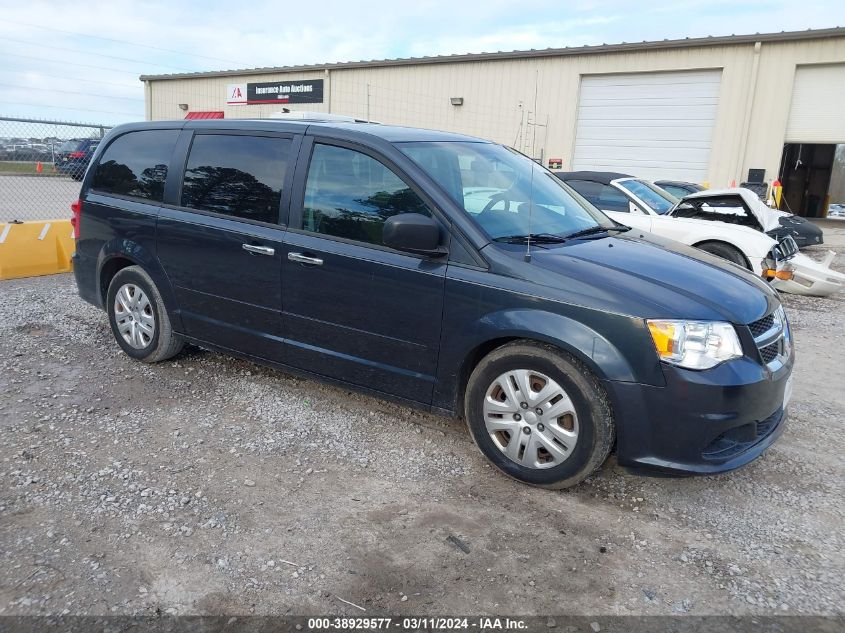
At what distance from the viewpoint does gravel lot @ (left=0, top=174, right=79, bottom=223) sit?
1255 cm

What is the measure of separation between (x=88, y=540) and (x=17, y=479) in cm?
79

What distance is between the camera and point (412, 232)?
335cm

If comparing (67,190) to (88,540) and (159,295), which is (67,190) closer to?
(159,295)

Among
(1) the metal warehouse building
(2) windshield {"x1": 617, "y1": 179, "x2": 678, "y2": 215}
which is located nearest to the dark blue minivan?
(2) windshield {"x1": 617, "y1": 179, "x2": 678, "y2": 215}

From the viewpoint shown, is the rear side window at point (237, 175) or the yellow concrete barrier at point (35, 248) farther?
the yellow concrete barrier at point (35, 248)

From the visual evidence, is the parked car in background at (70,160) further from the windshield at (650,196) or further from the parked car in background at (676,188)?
the parked car in background at (676,188)

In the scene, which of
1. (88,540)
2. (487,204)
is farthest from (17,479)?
(487,204)

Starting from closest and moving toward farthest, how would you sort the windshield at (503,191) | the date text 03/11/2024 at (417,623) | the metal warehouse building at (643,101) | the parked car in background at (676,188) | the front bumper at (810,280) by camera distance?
the date text 03/11/2024 at (417,623)
the windshield at (503,191)
the front bumper at (810,280)
the parked car in background at (676,188)
the metal warehouse building at (643,101)

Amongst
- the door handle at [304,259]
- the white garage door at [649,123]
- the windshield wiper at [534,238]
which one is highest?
A: the white garage door at [649,123]

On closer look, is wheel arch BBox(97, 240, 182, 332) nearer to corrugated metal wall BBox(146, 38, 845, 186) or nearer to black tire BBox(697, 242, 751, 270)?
black tire BBox(697, 242, 751, 270)

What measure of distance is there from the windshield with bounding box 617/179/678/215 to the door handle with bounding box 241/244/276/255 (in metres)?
6.56

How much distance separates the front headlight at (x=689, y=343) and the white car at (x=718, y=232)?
4.99m

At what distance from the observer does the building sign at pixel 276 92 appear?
2673cm

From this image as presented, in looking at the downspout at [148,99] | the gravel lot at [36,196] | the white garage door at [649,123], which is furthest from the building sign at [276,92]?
the gravel lot at [36,196]
